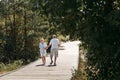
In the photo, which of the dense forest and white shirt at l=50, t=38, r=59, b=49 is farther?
white shirt at l=50, t=38, r=59, b=49

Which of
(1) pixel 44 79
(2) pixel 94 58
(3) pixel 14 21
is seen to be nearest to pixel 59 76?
(1) pixel 44 79

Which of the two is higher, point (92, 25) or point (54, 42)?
point (92, 25)

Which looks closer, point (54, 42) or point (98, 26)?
point (98, 26)

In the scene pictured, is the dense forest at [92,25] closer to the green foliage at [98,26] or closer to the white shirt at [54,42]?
the green foliage at [98,26]

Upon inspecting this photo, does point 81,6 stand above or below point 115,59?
above

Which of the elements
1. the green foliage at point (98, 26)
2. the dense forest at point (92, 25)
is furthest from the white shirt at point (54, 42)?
the green foliage at point (98, 26)

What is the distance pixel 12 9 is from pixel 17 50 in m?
3.40

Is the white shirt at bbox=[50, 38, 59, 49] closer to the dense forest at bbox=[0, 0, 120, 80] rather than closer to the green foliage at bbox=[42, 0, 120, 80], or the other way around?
the dense forest at bbox=[0, 0, 120, 80]

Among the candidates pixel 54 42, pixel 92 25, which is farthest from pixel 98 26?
pixel 54 42

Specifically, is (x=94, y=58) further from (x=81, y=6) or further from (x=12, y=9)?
(x=12, y=9)

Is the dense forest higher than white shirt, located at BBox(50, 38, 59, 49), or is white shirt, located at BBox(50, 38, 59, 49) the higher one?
the dense forest

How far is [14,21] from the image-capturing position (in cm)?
3369

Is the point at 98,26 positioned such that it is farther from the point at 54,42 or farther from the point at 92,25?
the point at 54,42

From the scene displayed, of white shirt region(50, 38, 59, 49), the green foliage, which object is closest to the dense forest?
the green foliage
